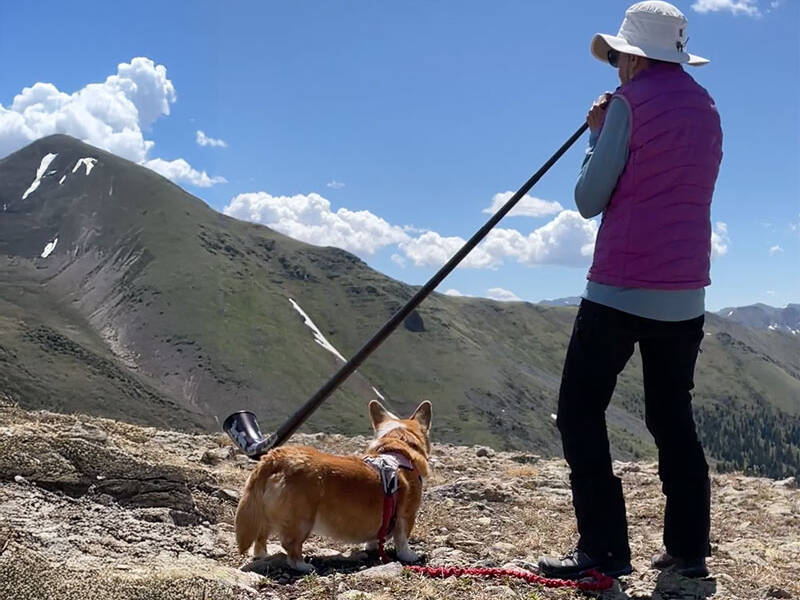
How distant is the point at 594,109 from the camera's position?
16.1 ft

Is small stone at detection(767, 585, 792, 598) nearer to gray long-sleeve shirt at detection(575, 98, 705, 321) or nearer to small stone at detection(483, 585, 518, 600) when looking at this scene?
small stone at detection(483, 585, 518, 600)

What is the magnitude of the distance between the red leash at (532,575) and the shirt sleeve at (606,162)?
240 centimetres

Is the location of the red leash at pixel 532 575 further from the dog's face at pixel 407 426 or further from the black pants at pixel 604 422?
the dog's face at pixel 407 426

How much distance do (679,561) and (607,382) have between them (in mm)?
1518

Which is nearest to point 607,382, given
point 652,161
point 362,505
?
point 652,161

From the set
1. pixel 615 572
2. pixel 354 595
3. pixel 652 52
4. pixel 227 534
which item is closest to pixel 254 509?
pixel 227 534

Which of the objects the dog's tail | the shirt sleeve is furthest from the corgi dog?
the shirt sleeve

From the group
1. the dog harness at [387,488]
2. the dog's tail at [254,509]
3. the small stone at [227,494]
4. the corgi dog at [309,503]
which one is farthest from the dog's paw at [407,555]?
the small stone at [227,494]

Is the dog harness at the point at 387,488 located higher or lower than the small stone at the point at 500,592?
higher

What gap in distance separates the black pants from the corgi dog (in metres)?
1.73

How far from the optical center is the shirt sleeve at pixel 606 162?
453 cm

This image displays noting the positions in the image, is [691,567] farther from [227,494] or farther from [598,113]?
[227,494]

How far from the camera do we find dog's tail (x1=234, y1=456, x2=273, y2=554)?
18.4ft

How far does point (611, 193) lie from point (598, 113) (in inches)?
24.3
